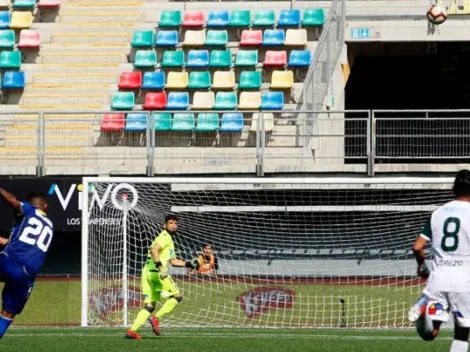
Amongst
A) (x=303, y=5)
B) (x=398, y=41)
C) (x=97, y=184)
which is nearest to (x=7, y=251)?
(x=97, y=184)

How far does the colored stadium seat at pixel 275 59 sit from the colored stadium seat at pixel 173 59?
5.41ft

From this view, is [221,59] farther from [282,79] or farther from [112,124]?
[112,124]

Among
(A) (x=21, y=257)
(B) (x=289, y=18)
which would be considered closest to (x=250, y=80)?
(B) (x=289, y=18)

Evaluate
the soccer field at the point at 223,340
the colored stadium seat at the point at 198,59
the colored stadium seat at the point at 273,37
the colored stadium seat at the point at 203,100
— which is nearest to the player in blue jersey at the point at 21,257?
the soccer field at the point at 223,340

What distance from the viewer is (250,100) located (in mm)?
24844

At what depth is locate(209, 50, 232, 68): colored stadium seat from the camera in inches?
1006

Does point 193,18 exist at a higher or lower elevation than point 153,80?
higher

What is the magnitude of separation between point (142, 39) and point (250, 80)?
2.61 meters

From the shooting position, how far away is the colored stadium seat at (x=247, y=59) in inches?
1004

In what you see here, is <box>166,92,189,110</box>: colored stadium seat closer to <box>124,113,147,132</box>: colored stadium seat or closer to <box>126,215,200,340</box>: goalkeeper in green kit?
<box>124,113,147,132</box>: colored stadium seat

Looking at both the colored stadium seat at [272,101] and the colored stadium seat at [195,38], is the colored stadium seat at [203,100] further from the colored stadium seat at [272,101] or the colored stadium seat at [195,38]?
the colored stadium seat at [195,38]

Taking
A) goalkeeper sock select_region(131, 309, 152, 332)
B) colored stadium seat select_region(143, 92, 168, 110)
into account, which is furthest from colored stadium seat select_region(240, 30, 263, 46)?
goalkeeper sock select_region(131, 309, 152, 332)

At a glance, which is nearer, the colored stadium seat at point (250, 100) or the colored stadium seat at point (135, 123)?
the colored stadium seat at point (135, 123)

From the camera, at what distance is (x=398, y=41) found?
24828 millimetres
